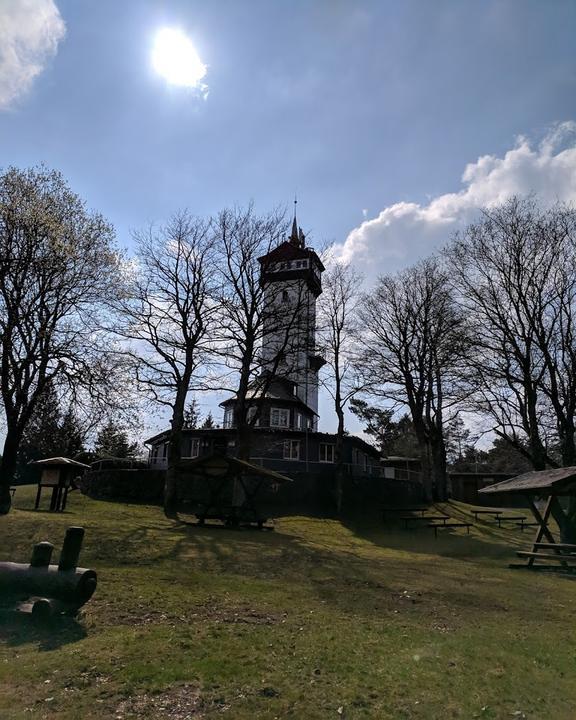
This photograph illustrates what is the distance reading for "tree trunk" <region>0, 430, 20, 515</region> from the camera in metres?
19.0

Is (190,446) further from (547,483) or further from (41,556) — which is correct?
(41,556)

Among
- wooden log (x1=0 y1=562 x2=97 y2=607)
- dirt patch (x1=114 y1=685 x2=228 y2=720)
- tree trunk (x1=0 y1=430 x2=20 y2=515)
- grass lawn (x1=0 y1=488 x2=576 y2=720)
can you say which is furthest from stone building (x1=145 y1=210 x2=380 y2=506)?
dirt patch (x1=114 y1=685 x2=228 y2=720)

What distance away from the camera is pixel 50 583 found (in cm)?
724

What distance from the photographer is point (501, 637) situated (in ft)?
23.3

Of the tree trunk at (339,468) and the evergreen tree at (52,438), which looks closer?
the tree trunk at (339,468)

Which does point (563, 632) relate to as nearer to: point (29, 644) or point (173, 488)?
point (29, 644)

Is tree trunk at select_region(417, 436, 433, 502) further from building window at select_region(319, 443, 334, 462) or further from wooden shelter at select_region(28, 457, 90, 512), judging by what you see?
wooden shelter at select_region(28, 457, 90, 512)

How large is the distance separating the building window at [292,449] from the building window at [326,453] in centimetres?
207

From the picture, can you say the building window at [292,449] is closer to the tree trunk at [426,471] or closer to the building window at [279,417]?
the building window at [279,417]

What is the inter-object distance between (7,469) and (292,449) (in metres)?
23.1

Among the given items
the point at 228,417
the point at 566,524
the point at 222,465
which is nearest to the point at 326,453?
the point at 228,417

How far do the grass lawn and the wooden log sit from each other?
0.41m

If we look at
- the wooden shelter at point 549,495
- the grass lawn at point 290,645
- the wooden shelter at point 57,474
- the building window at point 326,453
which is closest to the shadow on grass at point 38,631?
the grass lawn at point 290,645

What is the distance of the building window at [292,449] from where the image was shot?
39.1 m
